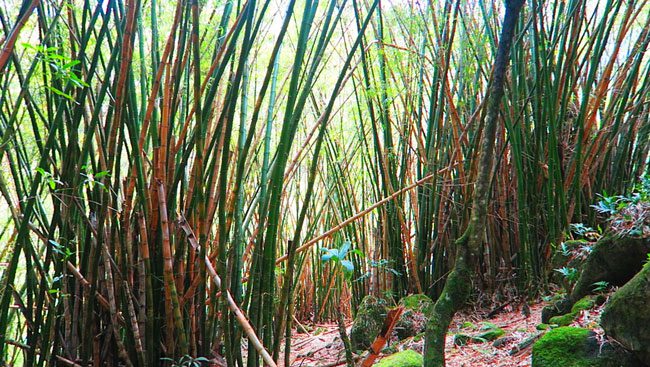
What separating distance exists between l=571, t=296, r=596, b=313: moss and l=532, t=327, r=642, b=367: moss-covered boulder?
1.25ft

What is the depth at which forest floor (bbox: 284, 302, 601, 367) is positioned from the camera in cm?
203

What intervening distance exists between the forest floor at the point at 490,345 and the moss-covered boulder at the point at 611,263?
147mm

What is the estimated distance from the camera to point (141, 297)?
1.92 meters

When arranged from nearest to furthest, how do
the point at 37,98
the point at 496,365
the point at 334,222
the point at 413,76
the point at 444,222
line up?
the point at 496,365
the point at 37,98
the point at 444,222
the point at 413,76
the point at 334,222

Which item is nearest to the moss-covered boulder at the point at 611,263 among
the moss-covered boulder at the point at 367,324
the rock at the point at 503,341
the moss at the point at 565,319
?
the moss at the point at 565,319

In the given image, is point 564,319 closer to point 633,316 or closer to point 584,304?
point 584,304

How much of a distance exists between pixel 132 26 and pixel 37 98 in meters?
1.66

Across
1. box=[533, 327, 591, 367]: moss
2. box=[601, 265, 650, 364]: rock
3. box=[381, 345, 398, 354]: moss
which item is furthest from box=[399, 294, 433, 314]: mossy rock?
box=[601, 265, 650, 364]: rock

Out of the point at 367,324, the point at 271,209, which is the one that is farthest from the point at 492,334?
the point at 271,209

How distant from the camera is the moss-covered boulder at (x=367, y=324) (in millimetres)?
2783

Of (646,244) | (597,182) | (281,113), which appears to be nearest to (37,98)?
(281,113)

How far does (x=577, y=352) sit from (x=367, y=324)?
136cm

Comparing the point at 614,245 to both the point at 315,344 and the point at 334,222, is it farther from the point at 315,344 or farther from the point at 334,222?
the point at 334,222

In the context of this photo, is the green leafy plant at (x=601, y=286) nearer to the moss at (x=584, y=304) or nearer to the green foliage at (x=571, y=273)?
the moss at (x=584, y=304)
